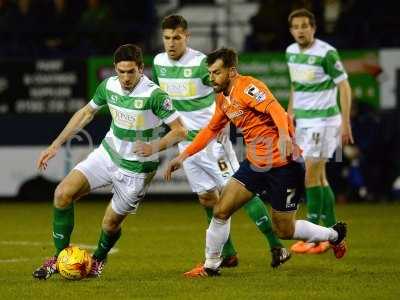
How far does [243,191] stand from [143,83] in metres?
1.27

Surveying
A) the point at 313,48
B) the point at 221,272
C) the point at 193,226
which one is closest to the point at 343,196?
the point at 193,226

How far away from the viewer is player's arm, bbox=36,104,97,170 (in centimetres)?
971

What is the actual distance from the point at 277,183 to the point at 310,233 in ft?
2.03

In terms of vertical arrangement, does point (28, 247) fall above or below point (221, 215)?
below

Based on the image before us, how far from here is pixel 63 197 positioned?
383 inches

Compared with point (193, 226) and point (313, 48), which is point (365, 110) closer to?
point (193, 226)

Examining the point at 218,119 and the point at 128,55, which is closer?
the point at 128,55

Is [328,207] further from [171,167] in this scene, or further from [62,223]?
[62,223]

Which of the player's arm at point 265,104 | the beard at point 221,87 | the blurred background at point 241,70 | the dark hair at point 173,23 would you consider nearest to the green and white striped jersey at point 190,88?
the dark hair at point 173,23

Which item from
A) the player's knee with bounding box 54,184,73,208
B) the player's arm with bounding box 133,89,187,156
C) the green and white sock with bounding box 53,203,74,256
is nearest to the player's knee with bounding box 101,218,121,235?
the green and white sock with bounding box 53,203,74,256

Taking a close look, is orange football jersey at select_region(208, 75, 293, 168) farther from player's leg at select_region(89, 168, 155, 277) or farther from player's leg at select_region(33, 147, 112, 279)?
player's leg at select_region(33, 147, 112, 279)

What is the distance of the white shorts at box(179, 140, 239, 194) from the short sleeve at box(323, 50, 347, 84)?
1.73 m

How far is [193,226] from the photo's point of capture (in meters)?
14.8

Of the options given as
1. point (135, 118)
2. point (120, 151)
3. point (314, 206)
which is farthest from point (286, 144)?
point (314, 206)
